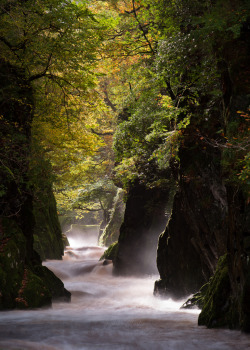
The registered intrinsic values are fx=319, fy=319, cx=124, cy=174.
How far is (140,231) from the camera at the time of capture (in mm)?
17172

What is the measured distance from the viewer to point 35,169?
30.1 ft

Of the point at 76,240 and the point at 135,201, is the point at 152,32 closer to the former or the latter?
the point at 135,201

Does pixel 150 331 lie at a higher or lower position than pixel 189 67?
lower

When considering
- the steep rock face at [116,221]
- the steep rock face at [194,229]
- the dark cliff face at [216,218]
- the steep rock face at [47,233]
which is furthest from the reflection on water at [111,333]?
the steep rock face at [116,221]

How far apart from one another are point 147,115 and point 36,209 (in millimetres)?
9958

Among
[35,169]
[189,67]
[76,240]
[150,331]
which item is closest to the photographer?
[150,331]

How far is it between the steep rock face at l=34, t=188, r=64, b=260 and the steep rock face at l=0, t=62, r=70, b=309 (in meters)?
7.95

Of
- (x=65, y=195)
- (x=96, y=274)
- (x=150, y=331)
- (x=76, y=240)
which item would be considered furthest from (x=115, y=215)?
(x=150, y=331)

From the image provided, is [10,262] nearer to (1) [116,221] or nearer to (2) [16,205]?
(2) [16,205]

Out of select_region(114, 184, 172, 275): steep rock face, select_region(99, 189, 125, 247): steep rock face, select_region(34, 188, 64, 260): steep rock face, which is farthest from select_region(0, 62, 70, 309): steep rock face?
select_region(99, 189, 125, 247): steep rock face

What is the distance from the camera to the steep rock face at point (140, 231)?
650 inches

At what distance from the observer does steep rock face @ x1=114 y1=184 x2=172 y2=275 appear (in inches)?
650

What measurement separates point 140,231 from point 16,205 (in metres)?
8.95

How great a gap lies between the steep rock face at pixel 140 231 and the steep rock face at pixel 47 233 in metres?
4.57
